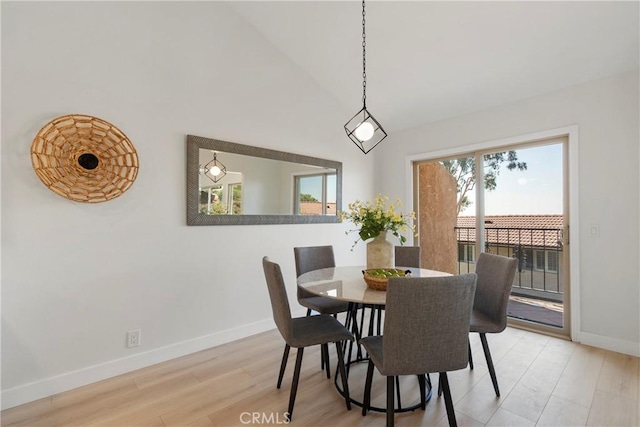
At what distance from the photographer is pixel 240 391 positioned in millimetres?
2076

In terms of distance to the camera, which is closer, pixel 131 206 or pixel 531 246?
pixel 131 206

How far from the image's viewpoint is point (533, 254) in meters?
3.29

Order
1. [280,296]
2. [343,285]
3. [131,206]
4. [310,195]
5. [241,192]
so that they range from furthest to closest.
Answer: [310,195] < [241,192] < [131,206] < [343,285] < [280,296]

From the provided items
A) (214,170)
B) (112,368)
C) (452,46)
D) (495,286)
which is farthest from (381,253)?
(112,368)

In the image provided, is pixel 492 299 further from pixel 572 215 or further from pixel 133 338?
pixel 133 338

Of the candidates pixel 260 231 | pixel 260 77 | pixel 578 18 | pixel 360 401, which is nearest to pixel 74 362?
pixel 260 231

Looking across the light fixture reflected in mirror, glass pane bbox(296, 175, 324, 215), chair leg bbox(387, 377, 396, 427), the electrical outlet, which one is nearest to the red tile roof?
glass pane bbox(296, 175, 324, 215)

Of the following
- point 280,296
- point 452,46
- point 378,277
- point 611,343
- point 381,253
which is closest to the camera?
point 280,296

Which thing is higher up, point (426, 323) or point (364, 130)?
point (364, 130)

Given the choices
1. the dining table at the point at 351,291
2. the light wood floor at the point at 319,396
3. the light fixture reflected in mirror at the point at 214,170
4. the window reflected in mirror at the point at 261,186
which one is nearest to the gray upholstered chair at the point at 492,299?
the light wood floor at the point at 319,396

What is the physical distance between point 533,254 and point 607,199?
87 cm

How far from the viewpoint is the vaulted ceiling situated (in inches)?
94.1

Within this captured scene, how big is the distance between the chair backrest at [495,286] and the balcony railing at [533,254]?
1290 millimetres

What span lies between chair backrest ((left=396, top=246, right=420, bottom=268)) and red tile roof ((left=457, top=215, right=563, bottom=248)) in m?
1.11
